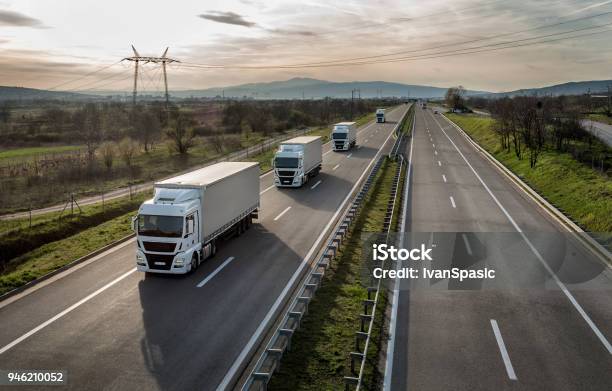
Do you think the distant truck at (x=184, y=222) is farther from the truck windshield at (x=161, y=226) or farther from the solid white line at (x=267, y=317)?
the solid white line at (x=267, y=317)

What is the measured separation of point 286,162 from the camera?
32.7 metres

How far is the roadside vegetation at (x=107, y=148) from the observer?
39.2 meters

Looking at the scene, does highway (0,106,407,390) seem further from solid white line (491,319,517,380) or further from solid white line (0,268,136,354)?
solid white line (491,319,517,380)

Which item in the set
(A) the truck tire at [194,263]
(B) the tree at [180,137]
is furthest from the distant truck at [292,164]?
(B) the tree at [180,137]

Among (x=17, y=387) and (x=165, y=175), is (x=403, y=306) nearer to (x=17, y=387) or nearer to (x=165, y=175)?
(x=17, y=387)

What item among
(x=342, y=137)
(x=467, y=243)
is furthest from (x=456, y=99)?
(x=467, y=243)

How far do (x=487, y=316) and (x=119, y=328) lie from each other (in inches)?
434

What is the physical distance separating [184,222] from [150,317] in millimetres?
3737

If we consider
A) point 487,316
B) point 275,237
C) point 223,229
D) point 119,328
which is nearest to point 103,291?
point 119,328

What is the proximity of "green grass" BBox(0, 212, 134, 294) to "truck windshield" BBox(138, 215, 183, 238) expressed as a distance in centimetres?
459

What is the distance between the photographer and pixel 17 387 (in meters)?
10.4

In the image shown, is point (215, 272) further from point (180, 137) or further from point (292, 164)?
point (180, 137)

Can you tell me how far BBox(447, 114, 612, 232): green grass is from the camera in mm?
23125

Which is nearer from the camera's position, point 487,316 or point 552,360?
point 552,360
